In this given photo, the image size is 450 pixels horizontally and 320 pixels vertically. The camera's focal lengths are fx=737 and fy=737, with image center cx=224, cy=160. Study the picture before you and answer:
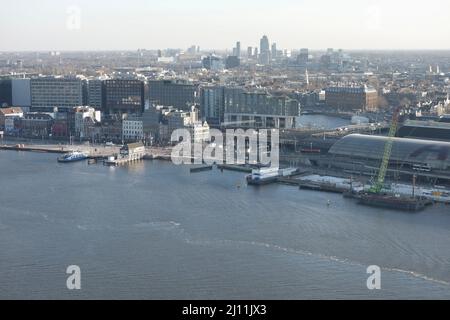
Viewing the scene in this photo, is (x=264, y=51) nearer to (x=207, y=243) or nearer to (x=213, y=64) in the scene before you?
(x=213, y=64)

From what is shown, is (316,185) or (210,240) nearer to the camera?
(210,240)

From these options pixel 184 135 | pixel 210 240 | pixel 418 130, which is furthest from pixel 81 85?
pixel 210 240

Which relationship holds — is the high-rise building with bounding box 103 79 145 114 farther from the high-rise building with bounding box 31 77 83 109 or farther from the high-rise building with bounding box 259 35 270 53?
the high-rise building with bounding box 259 35 270 53

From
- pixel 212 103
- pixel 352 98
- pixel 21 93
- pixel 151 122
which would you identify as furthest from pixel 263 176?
pixel 352 98

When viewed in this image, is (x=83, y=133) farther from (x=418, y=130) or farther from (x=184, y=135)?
(x=418, y=130)

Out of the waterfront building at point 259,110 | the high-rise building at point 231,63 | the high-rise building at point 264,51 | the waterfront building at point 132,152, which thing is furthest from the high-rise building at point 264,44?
the waterfront building at point 132,152
